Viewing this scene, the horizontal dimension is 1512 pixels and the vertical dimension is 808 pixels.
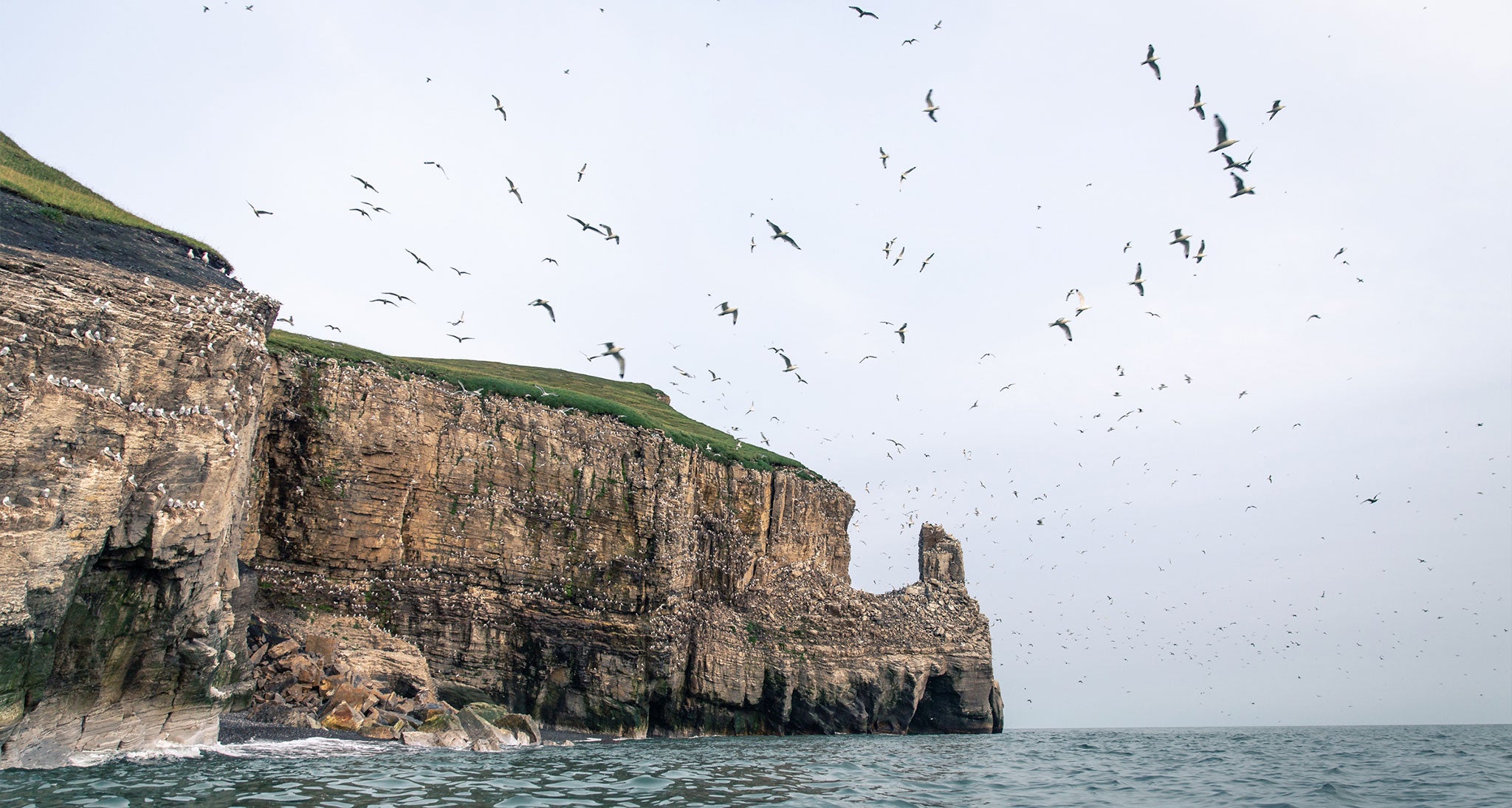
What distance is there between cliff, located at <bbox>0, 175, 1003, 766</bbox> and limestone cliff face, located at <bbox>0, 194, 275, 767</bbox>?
53 millimetres

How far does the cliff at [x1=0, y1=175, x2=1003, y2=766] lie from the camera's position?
16.4 metres

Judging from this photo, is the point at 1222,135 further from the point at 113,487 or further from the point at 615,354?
the point at 113,487

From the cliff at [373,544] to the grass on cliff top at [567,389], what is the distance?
0.63m

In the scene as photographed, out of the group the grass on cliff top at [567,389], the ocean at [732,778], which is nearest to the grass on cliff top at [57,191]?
the grass on cliff top at [567,389]

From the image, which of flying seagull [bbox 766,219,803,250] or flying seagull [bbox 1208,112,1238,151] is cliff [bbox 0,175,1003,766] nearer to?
flying seagull [bbox 766,219,803,250]

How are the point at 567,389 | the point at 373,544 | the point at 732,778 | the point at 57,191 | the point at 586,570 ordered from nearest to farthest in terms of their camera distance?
1. the point at 732,778
2. the point at 57,191
3. the point at 373,544
4. the point at 586,570
5. the point at 567,389

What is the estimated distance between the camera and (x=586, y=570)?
36406 millimetres

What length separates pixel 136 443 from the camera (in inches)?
701

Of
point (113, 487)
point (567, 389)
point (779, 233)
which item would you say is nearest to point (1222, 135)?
point (779, 233)

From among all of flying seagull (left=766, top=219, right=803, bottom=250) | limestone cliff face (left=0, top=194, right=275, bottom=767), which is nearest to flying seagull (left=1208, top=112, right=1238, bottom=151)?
flying seagull (left=766, top=219, right=803, bottom=250)

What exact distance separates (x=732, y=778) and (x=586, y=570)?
2021 cm

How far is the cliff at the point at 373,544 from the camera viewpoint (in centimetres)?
1644

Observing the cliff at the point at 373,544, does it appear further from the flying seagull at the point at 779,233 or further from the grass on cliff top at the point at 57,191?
the flying seagull at the point at 779,233

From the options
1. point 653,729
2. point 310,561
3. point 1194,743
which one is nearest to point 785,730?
point 653,729
